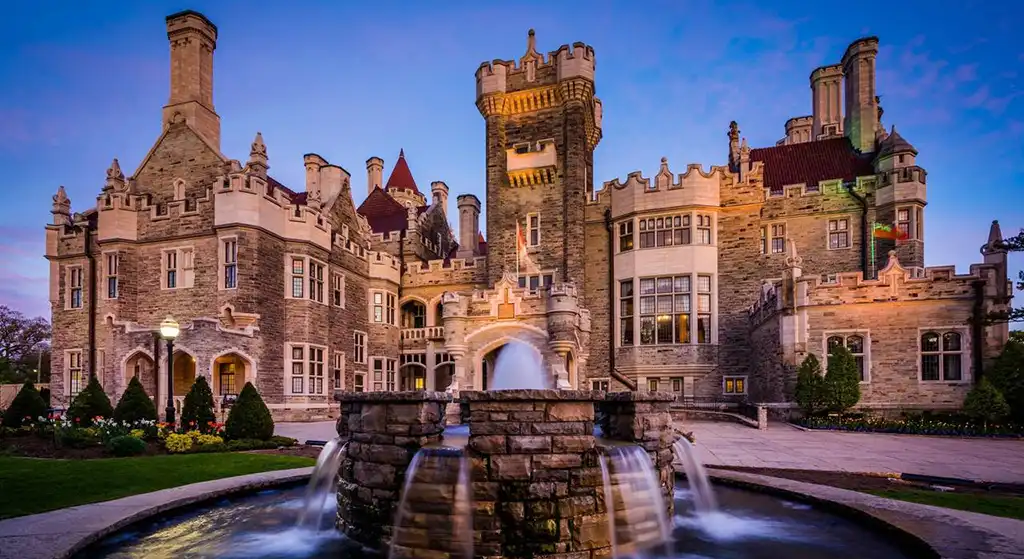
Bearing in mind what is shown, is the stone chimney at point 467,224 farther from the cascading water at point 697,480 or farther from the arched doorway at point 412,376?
the cascading water at point 697,480

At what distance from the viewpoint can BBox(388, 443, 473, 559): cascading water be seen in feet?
21.6

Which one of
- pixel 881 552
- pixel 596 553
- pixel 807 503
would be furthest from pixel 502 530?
pixel 807 503

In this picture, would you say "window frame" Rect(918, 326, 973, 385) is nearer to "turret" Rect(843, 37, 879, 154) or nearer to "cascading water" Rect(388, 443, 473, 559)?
"turret" Rect(843, 37, 879, 154)

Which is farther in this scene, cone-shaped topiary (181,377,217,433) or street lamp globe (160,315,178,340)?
cone-shaped topiary (181,377,217,433)

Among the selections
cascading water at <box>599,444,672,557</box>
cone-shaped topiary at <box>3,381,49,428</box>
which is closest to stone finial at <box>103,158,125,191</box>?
cone-shaped topiary at <box>3,381,49,428</box>

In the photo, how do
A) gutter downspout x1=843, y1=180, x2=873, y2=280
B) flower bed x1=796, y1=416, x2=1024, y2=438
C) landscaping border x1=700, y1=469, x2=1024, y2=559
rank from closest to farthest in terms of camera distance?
landscaping border x1=700, y1=469, x2=1024, y2=559 → flower bed x1=796, y1=416, x2=1024, y2=438 → gutter downspout x1=843, y1=180, x2=873, y2=280

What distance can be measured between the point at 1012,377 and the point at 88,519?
2630cm

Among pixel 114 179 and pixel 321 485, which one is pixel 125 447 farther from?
pixel 114 179

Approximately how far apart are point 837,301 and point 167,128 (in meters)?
32.6

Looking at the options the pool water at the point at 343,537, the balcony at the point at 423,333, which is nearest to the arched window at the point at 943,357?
the pool water at the point at 343,537

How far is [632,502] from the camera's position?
726cm

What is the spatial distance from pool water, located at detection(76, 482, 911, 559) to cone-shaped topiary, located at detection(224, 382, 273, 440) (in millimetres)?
7942

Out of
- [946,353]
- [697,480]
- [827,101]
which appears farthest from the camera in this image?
[827,101]

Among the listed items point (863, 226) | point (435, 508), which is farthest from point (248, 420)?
point (863, 226)
